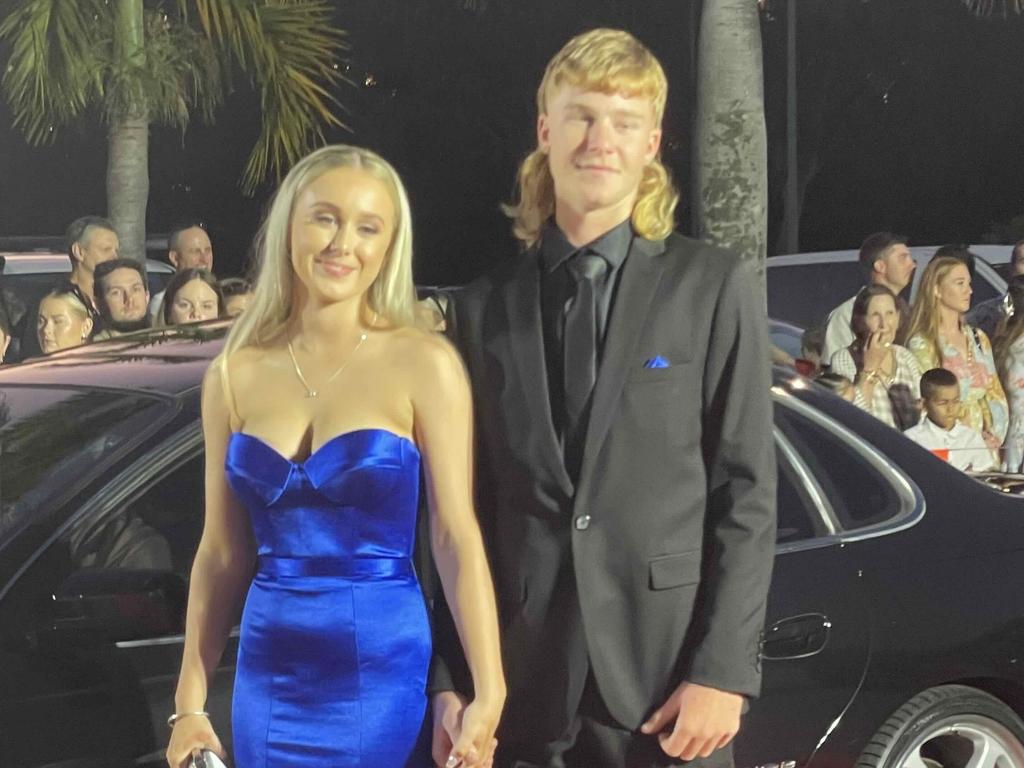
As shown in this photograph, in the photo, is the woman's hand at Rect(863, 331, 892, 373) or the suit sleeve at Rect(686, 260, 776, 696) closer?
the suit sleeve at Rect(686, 260, 776, 696)

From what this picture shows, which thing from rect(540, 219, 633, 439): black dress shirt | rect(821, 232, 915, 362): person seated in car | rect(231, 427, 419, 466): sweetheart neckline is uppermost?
rect(540, 219, 633, 439): black dress shirt

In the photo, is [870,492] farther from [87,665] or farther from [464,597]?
[87,665]

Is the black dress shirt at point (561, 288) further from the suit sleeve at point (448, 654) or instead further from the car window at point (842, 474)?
the car window at point (842, 474)

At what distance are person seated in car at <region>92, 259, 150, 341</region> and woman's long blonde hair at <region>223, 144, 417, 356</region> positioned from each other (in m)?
2.98

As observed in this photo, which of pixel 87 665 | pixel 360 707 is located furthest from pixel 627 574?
pixel 87 665

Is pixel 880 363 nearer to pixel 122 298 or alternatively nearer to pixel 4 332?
pixel 122 298

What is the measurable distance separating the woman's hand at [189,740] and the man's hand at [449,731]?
375 mm

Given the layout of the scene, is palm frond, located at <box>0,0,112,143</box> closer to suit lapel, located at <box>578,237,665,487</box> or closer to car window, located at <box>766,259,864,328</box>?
car window, located at <box>766,259,864,328</box>

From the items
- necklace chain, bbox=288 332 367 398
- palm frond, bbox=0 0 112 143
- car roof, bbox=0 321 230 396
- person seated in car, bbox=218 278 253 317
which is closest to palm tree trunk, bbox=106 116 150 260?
palm frond, bbox=0 0 112 143

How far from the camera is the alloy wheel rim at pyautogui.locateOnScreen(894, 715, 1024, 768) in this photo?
389cm

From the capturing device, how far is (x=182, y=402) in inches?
128

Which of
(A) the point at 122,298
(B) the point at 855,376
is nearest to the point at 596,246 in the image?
(A) the point at 122,298

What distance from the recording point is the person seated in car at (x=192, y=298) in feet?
18.3

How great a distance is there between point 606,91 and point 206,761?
1.28 meters
